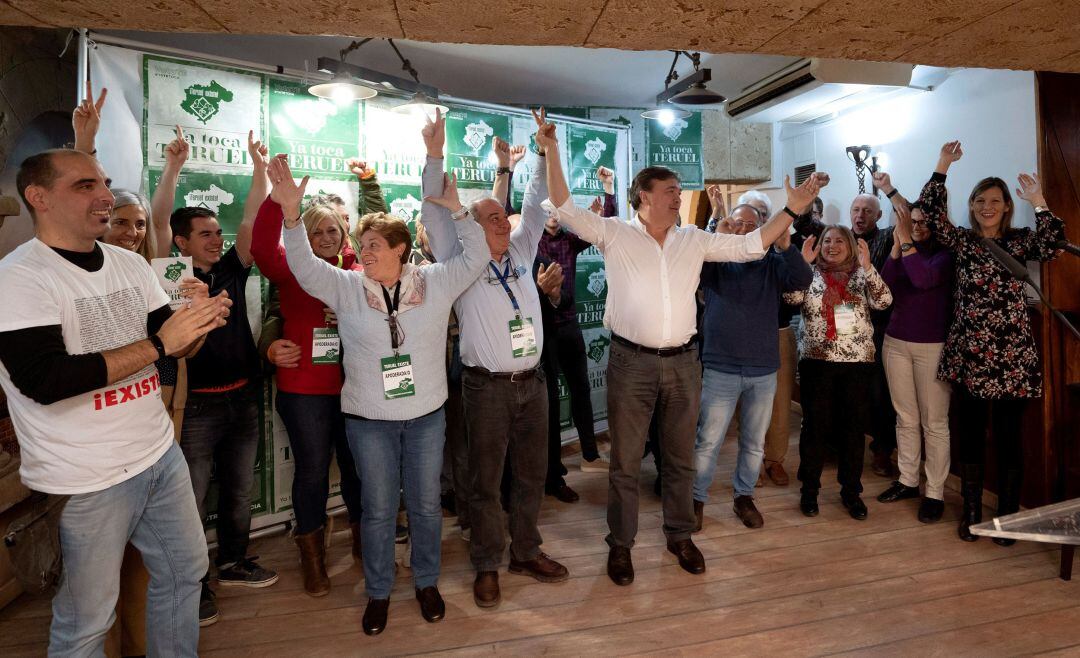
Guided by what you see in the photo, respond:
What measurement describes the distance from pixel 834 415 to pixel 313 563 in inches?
106

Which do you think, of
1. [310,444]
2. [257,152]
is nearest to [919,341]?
[310,444]

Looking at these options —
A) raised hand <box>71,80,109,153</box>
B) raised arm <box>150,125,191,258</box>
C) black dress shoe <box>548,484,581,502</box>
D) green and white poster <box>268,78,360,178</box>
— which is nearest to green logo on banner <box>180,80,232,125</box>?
green and white poster <box>268,78,360,178</box>

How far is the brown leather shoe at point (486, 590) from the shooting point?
2.54 meters

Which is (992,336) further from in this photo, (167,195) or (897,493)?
(167,195)

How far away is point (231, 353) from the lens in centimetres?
262

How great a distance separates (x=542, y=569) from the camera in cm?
275

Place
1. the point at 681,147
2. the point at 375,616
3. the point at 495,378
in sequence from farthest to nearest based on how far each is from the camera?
the point at 681,147 < the point at 495,378 < the point at 375,616

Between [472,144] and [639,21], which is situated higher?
[472,144]

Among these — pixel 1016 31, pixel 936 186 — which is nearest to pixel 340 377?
pixel 1016 31

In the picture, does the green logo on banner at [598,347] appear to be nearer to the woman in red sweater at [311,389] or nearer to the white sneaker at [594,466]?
the white sneaker at [594,466]

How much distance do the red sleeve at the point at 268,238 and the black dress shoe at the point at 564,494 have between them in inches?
78.2

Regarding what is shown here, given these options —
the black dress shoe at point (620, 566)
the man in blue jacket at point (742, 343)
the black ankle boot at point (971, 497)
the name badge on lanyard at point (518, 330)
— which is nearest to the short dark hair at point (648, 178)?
the man in blue jacket at point (742, 343)

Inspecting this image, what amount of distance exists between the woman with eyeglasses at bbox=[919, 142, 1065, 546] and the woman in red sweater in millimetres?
2864

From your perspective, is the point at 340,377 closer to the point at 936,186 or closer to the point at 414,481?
the point at 414,481
